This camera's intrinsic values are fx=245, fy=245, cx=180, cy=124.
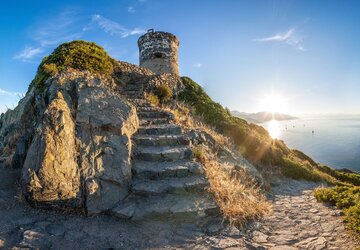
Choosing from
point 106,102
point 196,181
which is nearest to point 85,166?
point 106,102

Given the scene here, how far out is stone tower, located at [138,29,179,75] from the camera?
72.8ft

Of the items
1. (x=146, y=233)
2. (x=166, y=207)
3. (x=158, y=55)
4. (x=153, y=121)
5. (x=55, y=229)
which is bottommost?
(x=146, y=233)

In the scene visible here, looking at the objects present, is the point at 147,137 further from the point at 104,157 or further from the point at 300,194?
the point at 300,194

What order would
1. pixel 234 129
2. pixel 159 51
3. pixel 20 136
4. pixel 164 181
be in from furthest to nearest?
pixel 159 51
pixel 234 129
pixel 20 136
pixel 164 181

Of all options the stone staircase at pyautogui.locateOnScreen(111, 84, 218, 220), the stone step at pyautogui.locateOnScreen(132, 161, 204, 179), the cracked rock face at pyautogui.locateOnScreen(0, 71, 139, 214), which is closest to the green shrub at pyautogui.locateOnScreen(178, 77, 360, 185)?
the stone staircase at pyautogui.locateOnScreen(111, 84, 218, 220)

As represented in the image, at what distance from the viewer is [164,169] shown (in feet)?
23.4

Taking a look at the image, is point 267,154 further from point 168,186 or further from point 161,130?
point 168,186

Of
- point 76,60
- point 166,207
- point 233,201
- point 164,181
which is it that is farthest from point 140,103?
point 233,201

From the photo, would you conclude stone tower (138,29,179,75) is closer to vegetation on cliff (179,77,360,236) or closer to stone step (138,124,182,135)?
vegetation on cliff (179,77,360,236)

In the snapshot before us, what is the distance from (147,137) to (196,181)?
2549 millimetres

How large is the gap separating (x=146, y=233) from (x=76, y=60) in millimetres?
10661

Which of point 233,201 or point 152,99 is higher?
point 152,99

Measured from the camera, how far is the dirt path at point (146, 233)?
4.86 metres

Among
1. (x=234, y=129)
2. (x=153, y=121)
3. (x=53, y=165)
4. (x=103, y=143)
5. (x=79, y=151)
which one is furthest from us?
(x=234, y=129)
